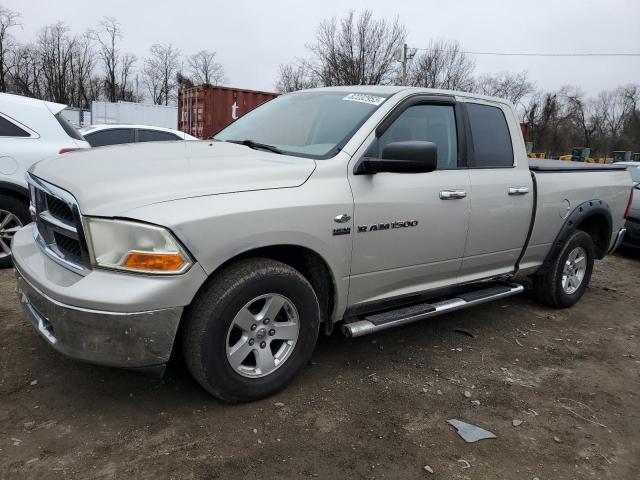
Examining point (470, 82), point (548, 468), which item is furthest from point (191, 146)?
point (470, 82)

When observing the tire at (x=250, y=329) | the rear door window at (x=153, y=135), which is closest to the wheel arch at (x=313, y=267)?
the tire at (x=250, y=329)

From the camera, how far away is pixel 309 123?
3.61 meters

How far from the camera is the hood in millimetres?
2502

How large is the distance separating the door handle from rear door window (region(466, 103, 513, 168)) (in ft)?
1.21

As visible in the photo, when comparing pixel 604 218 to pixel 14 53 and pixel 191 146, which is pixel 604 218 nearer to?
pixel 191 146

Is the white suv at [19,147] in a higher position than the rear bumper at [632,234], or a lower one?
higher

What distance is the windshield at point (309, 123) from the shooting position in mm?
3326

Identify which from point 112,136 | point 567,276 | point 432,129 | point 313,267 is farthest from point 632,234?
point 112,136

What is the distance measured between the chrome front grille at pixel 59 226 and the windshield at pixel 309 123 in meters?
1.33

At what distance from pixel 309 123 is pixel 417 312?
1.51 m

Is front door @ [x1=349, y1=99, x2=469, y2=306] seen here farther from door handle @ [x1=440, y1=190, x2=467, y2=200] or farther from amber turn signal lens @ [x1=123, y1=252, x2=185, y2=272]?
amber turn signal lens @ [x1=123, y1=252, x2=185, y2=272]

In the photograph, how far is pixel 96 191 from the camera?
2520mm

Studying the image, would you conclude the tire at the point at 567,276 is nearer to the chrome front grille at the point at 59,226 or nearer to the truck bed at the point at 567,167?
the truck bed at the point at 567,167

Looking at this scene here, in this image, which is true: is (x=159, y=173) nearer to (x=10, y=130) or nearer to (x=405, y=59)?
(x=10, y=130)
